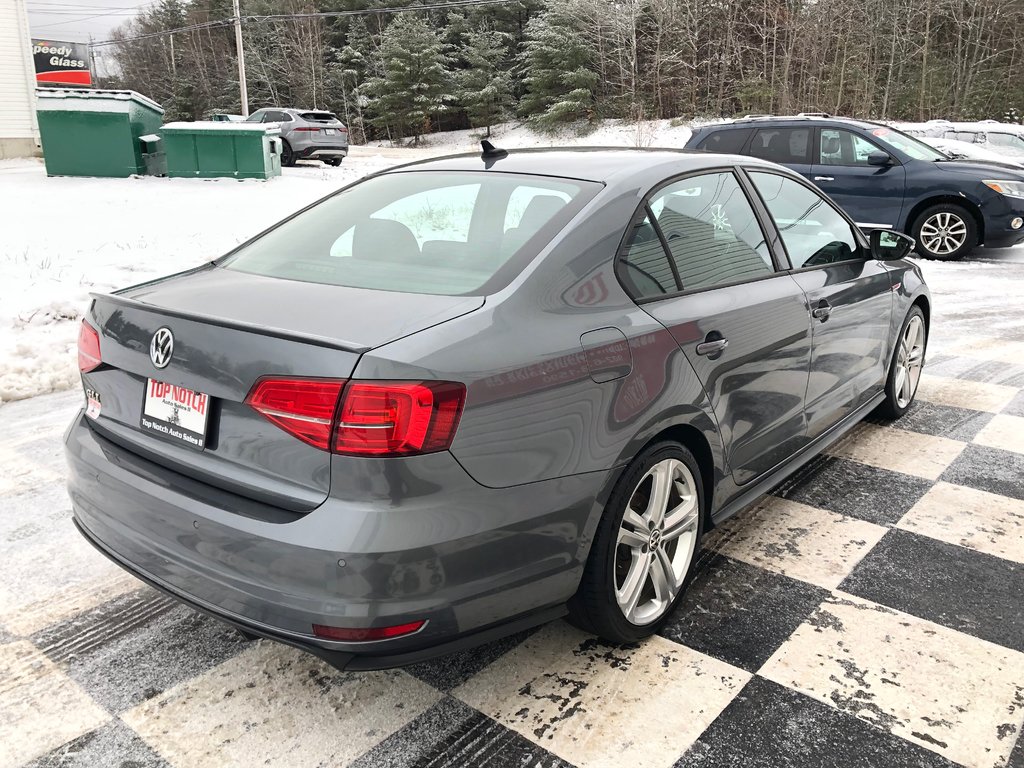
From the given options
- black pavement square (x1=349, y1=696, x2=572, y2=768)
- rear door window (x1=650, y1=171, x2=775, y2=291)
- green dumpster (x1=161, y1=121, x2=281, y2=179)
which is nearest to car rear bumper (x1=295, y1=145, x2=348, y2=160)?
green dumpster (x1=161, y1=121, x2=281, y2=179)

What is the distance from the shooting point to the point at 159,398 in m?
2.20

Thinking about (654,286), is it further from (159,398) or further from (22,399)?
(22,399)

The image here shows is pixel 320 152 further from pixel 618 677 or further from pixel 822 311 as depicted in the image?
pixel 618 677

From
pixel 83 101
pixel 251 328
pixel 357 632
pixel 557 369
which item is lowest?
pixel 357 632

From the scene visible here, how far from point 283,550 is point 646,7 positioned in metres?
41.9

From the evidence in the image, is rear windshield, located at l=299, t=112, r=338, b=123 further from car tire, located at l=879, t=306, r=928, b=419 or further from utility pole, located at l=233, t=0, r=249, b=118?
car tire, located at l=879, t=306, r=928, b=419

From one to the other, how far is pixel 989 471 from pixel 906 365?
865mm

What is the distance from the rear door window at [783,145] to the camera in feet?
→ 34.8

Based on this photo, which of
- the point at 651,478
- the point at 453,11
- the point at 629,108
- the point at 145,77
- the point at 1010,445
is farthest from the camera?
the point at 145,77

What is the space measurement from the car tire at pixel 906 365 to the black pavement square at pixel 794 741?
2.64 m

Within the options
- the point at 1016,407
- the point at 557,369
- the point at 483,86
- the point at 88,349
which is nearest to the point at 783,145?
the point at 1016,407

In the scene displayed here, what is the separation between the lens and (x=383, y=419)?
1828mm

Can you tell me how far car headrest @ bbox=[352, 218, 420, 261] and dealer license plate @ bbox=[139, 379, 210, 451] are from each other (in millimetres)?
743

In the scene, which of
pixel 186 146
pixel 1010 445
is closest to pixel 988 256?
pixel 1010 445
